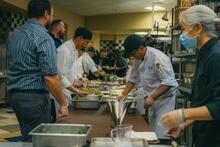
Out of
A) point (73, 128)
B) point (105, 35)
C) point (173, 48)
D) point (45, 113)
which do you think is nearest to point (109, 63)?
point (173, 48)

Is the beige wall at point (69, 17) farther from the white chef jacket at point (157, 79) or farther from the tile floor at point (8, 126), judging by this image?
the white chef jacket at point (157, 79)

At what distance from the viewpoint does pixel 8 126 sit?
6.10 m

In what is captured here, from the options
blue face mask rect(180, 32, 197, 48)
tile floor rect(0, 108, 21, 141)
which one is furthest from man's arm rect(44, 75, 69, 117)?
tile floor rect(0, 108, 21, 141)

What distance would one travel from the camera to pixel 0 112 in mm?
7691

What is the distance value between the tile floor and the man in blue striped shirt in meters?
2.74

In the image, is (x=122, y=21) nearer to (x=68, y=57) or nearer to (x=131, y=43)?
(x=68, y=57)

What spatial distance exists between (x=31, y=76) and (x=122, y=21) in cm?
1033

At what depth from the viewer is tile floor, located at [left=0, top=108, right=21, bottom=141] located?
5449 millimetres

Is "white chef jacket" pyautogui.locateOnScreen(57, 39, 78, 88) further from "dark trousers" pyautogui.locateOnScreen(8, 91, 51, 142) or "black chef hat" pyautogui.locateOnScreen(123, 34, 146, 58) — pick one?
"dark trousers" pyautogui.locateOnScreen(8, 91, 51, 142)

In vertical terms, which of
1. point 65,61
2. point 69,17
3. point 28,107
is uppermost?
point 69,17

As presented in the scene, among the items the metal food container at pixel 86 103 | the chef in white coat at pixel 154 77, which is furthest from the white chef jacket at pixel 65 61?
the chef in white coat at pixel 154 77

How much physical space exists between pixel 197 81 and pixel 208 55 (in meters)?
0.17

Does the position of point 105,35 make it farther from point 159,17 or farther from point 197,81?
point 197,81

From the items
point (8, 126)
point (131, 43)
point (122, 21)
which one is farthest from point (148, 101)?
point (122, 21)
